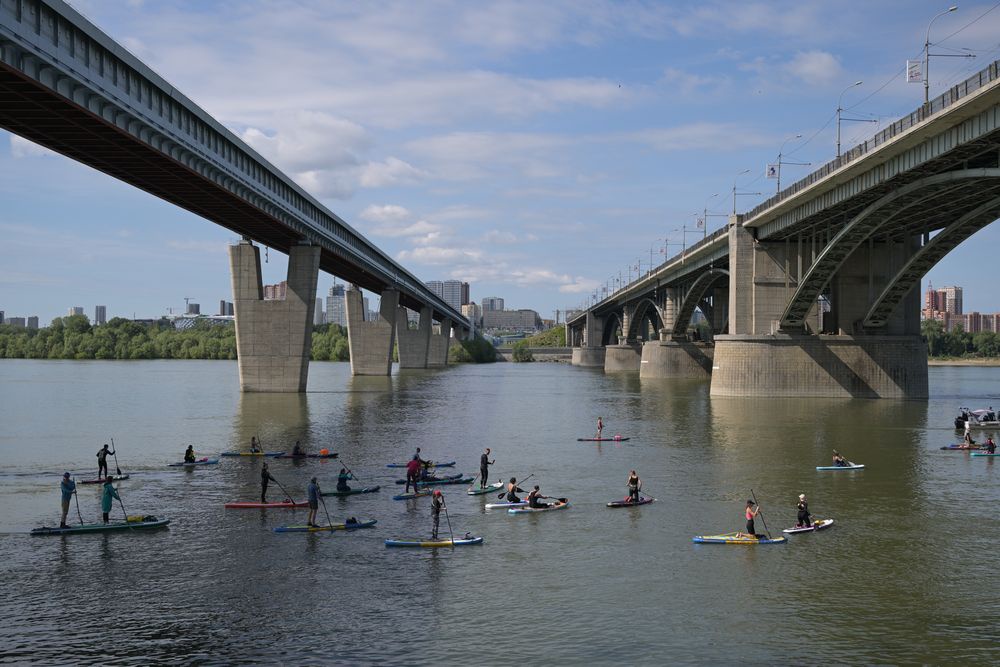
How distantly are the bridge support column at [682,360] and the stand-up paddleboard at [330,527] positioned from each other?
306 feet

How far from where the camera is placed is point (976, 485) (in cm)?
3241

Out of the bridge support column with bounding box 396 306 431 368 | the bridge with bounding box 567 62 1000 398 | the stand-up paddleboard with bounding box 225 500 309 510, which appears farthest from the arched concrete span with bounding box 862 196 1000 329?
the bridge support column with bounding box 396 306 431 368

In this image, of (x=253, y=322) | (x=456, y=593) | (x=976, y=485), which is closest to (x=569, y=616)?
(x=456, y=593)

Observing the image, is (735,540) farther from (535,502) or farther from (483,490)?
(483,490)

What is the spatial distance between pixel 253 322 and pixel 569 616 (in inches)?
2290

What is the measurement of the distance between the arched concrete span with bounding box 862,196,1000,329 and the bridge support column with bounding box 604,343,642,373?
83.0m

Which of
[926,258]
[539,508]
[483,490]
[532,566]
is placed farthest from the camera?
[926,258]

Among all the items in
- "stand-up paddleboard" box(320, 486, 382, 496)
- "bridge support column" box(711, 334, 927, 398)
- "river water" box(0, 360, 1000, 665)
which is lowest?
"river water" box(0, 360, 1000, 665)

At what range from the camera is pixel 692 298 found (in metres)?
113

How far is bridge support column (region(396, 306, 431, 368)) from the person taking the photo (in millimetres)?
151625

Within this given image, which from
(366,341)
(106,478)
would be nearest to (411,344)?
(366,341)

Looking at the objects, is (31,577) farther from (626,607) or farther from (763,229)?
(763,229)

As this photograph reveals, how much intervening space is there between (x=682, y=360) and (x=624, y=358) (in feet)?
126

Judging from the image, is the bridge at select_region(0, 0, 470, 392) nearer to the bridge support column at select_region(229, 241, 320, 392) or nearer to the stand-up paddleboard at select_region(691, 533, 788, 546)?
the bridge support column at select_region(229, 241, 320, 392)
